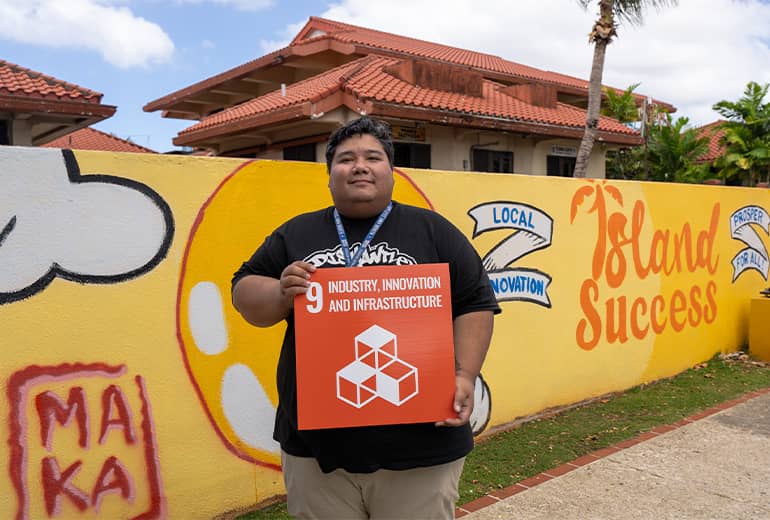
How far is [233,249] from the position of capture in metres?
3.55

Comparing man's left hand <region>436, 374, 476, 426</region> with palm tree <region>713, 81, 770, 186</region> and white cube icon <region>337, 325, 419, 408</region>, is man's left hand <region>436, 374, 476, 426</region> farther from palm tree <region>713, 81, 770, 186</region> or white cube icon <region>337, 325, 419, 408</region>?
palm tree <region>713, 81, 770, 186</region>

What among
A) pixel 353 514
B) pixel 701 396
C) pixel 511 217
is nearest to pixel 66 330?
pixel 353 514

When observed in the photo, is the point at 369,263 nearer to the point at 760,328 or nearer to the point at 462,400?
the point at 462,400

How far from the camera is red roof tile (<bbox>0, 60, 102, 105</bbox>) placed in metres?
10.5

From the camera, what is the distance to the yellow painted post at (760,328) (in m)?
7.28

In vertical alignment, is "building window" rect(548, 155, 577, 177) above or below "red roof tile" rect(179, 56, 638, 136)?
below

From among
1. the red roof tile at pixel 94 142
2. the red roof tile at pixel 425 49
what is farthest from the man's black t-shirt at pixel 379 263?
the red roof tile at pixel 94 142

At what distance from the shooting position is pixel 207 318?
11.4ft

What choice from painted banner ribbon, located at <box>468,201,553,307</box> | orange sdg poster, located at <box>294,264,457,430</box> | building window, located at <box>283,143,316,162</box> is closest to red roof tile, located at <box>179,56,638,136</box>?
building window, located at <box>283,143,316,162</box>

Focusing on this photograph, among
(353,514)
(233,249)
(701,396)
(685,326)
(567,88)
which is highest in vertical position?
(567,88)

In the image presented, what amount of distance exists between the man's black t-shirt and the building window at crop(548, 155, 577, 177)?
1539 cm

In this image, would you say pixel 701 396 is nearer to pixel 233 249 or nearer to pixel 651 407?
pixel 651 407

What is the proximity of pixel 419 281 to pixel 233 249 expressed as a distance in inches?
72.0

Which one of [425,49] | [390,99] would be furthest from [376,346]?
[425,49]
